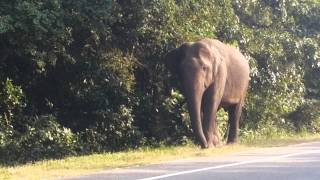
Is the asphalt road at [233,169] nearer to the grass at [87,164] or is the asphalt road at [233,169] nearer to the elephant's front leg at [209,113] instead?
the grass at [87,164]

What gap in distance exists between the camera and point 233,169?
45.4ft

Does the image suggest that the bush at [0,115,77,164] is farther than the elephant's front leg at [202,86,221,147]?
No

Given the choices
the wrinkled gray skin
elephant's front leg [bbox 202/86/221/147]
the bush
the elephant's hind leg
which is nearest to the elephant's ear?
the wrinkled gray skin

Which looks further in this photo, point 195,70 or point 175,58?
point 175,58

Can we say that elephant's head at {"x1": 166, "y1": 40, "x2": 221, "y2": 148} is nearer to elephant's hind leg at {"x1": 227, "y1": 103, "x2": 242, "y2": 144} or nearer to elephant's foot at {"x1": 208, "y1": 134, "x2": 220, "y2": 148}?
elephant's foot at {"x1": 208, "y1": 134, "x2": 220, "y2": 148}

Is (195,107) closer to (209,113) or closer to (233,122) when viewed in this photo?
(209,113)

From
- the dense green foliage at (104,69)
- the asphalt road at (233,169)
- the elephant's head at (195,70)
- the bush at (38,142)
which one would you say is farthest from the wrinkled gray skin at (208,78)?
the bush at (38,142)

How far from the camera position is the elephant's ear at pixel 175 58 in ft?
65.9

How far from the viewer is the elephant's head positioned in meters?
19.0

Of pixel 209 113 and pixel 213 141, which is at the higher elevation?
pixel 209 113

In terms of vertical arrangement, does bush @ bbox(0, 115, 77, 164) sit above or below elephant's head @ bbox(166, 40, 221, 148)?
below

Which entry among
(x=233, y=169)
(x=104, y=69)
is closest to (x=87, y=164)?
(x=233, y=169)

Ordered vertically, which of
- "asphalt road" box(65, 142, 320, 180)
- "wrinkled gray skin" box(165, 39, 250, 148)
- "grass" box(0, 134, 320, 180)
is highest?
"wrinkled gray skin" box(165, 39, 250, 148)

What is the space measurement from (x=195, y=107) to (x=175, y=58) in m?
1.91
